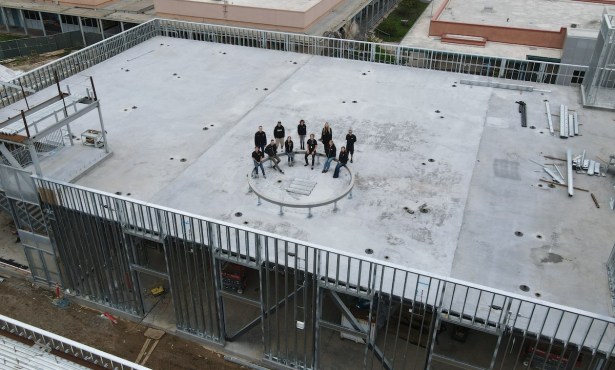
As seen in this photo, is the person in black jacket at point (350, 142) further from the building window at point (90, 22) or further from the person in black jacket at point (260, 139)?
the building window at point (90, 22)

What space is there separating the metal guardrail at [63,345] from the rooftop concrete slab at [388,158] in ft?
13.0

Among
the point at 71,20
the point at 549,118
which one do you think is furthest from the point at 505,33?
the point at 71,20

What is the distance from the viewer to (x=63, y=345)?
11.7 metres

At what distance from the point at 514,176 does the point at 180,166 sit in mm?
9378

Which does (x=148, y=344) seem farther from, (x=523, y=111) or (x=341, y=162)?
(x=523, y=111)

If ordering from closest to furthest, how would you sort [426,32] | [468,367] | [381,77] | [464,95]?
[468,367]
[464,95]
[381,77]
[426,32]

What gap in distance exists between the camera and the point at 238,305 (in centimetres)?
1493

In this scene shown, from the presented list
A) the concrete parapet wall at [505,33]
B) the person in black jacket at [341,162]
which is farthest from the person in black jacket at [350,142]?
the concrete parapet wall at [505,33]

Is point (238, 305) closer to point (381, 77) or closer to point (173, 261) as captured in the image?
point (173, 261)

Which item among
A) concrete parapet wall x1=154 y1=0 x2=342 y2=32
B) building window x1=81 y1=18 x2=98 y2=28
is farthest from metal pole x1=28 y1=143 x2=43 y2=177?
building window x1=81 y1=18 x2=98 y2=28

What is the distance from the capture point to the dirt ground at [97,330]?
13500mm

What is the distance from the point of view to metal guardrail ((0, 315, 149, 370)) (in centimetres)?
1040

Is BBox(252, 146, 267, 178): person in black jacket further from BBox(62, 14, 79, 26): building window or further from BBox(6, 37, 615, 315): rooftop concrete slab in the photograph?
BBox(62, 14, 79, 26): building window

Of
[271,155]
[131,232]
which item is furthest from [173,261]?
[271,155]
